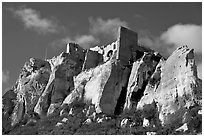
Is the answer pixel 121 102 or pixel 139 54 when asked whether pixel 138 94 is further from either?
pixel 139 54

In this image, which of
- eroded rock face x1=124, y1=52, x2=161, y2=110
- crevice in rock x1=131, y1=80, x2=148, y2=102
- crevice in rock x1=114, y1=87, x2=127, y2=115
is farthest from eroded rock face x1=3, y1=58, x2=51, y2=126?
crevice in rock x1=131, y1=80, x2=148, y2=102

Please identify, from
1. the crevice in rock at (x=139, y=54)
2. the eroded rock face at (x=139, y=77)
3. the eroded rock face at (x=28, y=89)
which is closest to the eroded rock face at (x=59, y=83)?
the eroded rock face at (x=28, y=89)

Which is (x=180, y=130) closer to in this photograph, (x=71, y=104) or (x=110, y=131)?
(x=110, y=131)

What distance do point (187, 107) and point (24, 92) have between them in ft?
83.7

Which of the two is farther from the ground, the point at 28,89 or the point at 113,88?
the point at 28,89

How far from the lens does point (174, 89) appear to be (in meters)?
44.7

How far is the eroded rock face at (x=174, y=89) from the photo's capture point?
4225cm

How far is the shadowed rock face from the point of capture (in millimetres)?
43469

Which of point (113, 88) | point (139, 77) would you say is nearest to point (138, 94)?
point (139, 77)

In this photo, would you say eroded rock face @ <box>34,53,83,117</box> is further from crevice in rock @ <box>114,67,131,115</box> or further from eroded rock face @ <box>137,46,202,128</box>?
eroded rock face @ <box>137,46,202,128</box>

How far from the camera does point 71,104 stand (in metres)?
51.5

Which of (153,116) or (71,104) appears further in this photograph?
(71,104)

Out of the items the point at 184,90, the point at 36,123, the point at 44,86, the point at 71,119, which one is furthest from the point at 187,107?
the point at 44,86

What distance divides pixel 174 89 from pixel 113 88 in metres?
8.17
